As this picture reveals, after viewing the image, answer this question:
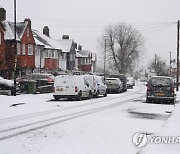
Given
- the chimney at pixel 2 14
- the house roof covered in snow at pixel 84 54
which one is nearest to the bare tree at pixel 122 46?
the house roof covered in snow at pixel 84 54

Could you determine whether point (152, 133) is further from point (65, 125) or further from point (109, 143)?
point (65, 125)

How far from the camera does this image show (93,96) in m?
29.7

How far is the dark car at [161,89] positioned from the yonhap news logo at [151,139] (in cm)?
1288

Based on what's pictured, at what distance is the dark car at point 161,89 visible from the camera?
23922 millimetres

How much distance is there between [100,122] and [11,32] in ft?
123

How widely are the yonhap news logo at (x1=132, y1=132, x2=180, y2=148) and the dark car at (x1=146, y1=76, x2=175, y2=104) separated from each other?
42.3 feet

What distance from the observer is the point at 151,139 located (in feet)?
34.4

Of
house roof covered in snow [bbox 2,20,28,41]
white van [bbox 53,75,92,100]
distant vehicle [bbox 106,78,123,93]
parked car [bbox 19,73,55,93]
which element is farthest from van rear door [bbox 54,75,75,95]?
house roof covered in snow [bbox 2,20,28,41]

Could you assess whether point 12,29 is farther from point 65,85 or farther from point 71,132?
point 71,132

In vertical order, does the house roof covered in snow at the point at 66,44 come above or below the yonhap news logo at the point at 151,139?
above

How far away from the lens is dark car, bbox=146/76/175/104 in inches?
942

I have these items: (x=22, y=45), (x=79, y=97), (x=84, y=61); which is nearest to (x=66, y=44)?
(x=84, y=61)

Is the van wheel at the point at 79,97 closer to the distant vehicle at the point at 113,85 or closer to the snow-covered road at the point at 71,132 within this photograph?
the snow-covered road at the point at 71,132

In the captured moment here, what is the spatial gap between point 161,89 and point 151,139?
540 inches
